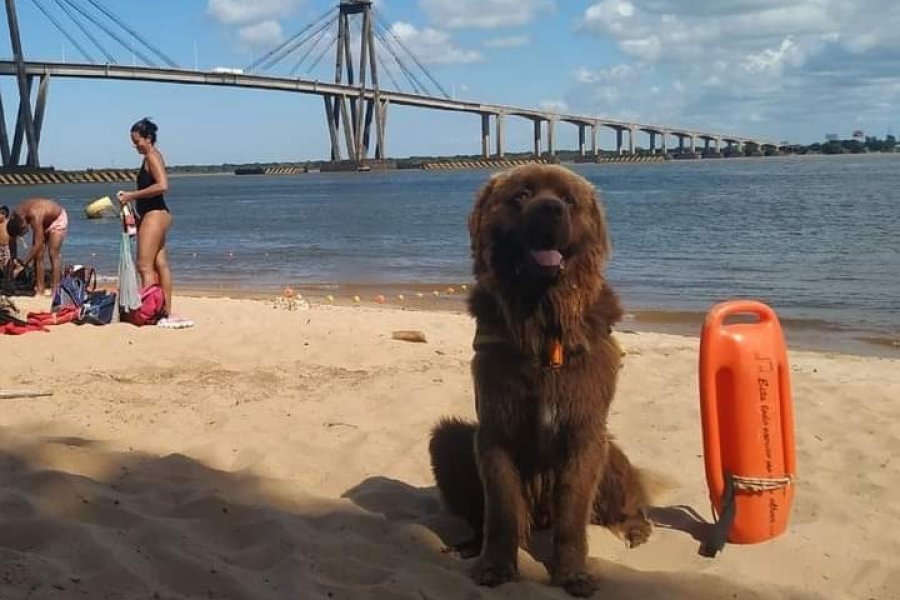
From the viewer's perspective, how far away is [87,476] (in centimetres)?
381

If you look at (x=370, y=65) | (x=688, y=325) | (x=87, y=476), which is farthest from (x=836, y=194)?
(x=370, y=65)

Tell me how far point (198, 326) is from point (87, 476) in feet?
15.1

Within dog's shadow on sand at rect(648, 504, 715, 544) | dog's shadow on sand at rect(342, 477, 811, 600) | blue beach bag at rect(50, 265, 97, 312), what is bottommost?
dog's shadow on sand at rect(648, 504, 715, 544)

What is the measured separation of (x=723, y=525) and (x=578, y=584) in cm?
74

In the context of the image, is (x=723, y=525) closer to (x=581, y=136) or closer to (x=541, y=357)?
(x=541, y=357)

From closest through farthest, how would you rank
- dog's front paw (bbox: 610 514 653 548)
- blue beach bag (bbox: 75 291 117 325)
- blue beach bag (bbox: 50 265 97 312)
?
dog's front paw (bbox: 610 514 653 548)
blue beach bag (bbox: 75 291 117 325)
blue beach bag (bbox: 50 265 97 312)

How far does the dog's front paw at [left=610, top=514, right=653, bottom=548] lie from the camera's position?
366 cm

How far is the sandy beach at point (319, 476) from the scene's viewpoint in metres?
3.02

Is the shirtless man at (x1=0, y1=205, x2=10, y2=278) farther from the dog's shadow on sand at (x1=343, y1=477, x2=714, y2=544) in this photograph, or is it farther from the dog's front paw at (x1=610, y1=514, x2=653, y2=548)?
the dog's front paw at (x1=610, y1=514, x2=653, y2=548)

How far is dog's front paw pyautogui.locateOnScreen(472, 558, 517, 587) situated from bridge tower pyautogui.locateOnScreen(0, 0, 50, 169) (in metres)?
69.6

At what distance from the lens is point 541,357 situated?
322 centimetres

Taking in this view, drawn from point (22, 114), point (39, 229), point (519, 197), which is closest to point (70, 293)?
point (39, 229)

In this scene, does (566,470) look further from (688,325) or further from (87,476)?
(688,325)

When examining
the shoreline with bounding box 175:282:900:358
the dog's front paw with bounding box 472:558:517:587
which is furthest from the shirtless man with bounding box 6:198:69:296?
the dog's front paw with bounding box 472:558:517:587
